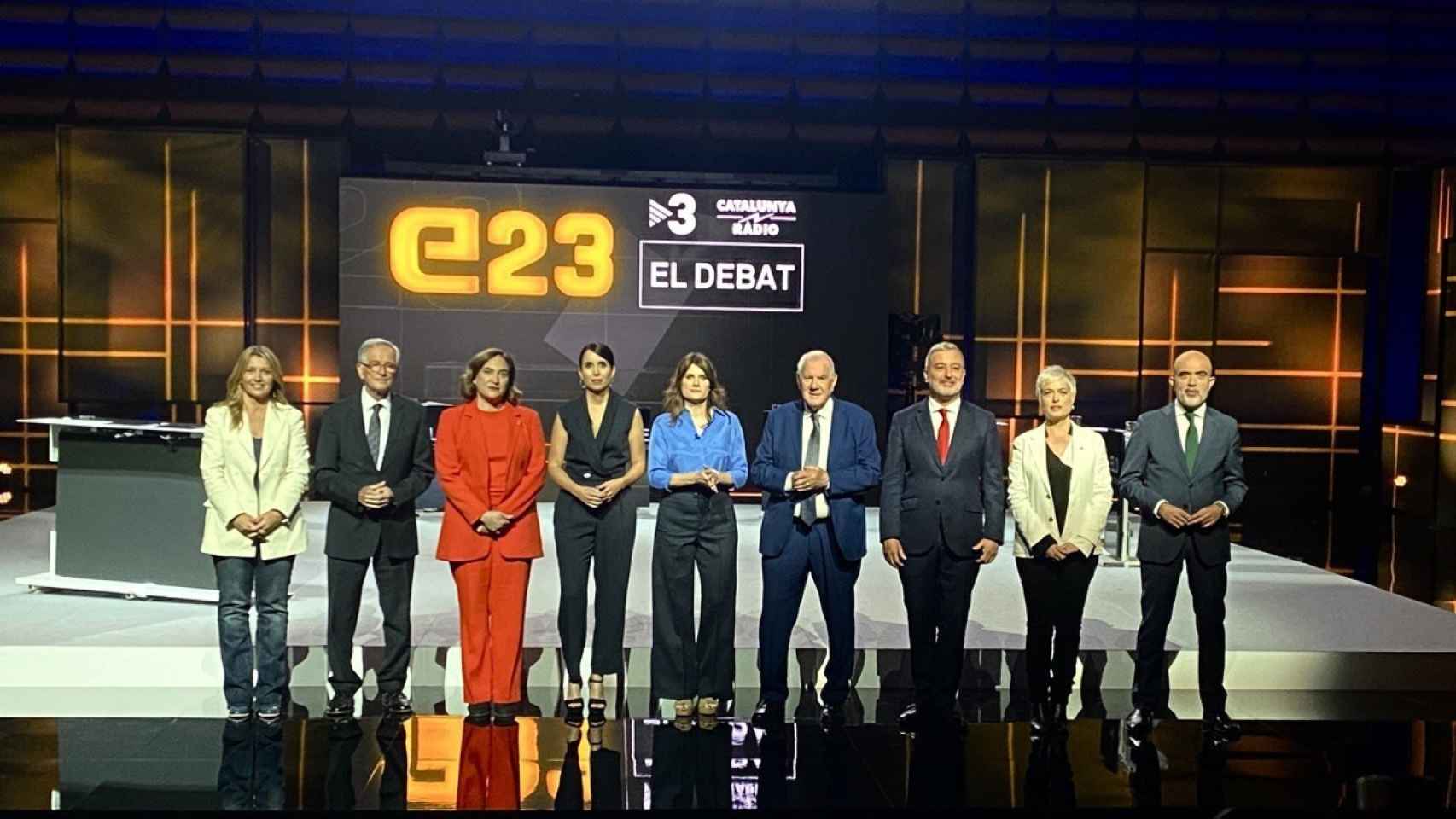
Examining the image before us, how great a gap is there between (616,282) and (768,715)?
524 cm

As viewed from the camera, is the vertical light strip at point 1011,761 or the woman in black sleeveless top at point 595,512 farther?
the woman in black sleeveless top at point 595,512

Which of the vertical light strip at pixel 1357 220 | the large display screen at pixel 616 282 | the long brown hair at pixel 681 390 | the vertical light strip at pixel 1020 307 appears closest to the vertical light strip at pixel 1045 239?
the vertical light strip at pixel 1020 307

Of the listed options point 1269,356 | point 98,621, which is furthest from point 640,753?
point 1269,356

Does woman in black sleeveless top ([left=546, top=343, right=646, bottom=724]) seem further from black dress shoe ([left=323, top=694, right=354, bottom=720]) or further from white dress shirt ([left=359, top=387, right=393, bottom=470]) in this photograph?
black dress shoe ([left=323, top=694, right=354, bottom=720])

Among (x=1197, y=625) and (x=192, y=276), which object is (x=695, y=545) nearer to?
(x=1197, y=625)

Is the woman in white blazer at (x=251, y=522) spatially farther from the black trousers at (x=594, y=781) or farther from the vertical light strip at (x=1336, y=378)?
the vertical light strip at (x=1336, y=378)

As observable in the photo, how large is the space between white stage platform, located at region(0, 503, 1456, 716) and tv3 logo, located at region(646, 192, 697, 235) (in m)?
3.52

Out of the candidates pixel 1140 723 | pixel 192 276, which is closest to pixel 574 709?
pixel 1140 723

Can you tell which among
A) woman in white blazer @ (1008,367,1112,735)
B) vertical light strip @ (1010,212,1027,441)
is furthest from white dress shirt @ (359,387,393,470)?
vertical light strip @ (1010,212,1027,441)

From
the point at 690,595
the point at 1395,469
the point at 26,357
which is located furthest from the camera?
the point at 1395,469

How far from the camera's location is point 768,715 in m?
4.02

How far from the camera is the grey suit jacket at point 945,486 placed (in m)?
3.97

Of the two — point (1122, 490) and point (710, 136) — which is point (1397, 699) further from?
point (710, 136)

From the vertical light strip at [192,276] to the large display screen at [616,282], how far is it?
1135mm
